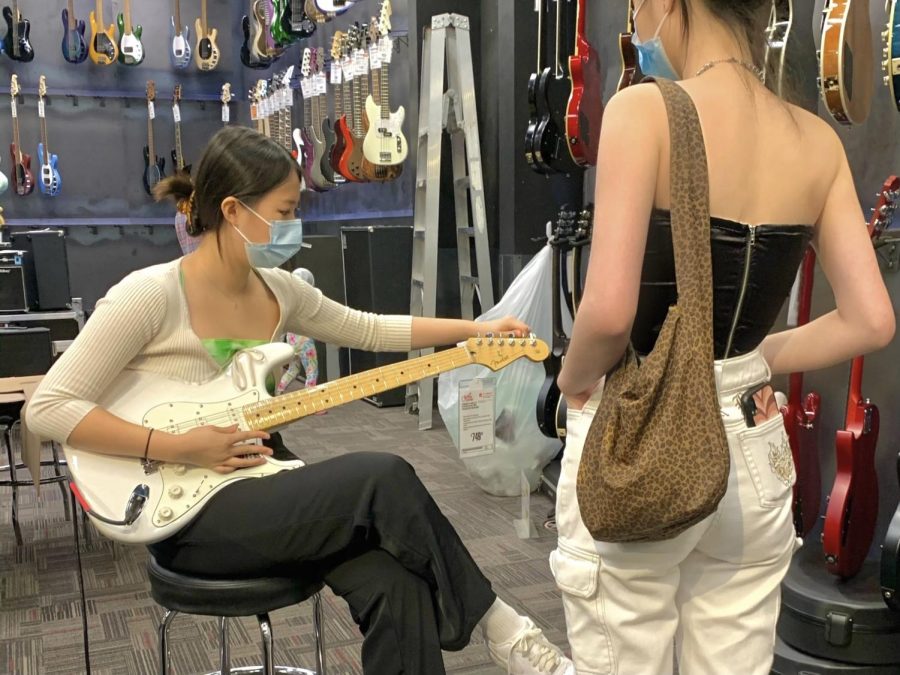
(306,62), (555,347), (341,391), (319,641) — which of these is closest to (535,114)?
(555,347)

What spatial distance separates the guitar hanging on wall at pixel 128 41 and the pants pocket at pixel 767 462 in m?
7.85

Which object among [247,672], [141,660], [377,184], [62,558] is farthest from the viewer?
[377,184]

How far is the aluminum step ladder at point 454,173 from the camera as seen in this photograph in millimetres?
4418

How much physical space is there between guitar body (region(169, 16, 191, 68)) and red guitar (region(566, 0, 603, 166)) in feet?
18.9

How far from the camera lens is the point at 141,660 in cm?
232

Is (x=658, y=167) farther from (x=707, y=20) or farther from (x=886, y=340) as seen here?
(x=886, y=340)

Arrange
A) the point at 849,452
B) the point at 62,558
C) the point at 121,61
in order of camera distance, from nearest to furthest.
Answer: the point at 849,452
the point at 62,558
the point at 121,61

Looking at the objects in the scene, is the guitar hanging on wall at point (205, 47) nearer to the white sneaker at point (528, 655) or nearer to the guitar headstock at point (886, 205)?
the guitar headstock at point (886, 205)

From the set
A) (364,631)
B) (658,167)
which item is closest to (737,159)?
(658,167)

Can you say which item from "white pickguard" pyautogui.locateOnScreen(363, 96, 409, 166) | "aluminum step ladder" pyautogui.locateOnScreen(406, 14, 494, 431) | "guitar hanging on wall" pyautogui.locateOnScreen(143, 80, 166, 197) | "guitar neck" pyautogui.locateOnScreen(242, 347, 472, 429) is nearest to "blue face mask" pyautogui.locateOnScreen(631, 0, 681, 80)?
"guitar neck" pyautogui.locateOnScreen(242, 347, 472, 429)

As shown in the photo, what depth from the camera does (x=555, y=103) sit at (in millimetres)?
3412

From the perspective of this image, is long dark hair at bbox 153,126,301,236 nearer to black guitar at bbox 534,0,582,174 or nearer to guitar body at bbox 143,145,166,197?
black guitar at bbox 534,0,582,174

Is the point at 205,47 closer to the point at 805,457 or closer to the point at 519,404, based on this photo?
the point at 519,404

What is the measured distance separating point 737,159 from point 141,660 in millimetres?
2059
